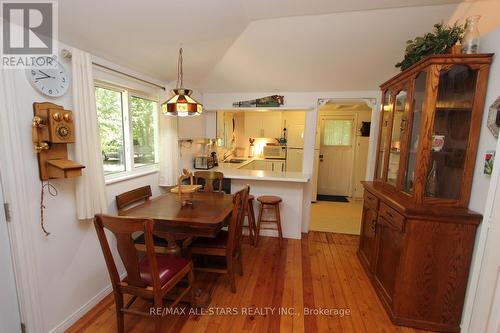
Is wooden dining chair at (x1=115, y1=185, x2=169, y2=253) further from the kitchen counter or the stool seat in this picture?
the stool seat

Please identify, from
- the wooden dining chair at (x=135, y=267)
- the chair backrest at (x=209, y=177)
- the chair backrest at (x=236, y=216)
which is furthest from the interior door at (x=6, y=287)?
the chair backrest at (x=209, y=177)

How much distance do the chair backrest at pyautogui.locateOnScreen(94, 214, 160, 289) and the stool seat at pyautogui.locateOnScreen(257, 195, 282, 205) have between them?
1797 mm

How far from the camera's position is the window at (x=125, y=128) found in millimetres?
2230

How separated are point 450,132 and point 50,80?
3.05 meters

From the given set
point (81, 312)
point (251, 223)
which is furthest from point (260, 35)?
point (81, 312)

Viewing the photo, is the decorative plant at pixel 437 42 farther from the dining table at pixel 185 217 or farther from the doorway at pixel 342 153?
the doorway at pixel 342 153

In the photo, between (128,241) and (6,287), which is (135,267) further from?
(6,287)

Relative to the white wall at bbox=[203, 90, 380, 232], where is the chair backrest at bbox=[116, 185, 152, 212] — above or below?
below

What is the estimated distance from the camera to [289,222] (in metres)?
3.38

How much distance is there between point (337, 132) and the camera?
5.59 metres

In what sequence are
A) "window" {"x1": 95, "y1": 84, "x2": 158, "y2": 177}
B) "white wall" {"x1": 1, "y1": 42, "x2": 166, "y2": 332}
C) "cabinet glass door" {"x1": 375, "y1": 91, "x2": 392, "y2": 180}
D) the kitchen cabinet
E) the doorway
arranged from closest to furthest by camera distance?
"white wall" {"x1": 1, "y1": 42, "x2": 166, "y2": 332}
"window" {"x1": 95, "y1": 84, "x2": 158, "y2": 177}
the kitchen cabinet
"cabinet glass door" {"x1": 375, "y1": 91, "x2": 392, "y2": 180}
the doorway

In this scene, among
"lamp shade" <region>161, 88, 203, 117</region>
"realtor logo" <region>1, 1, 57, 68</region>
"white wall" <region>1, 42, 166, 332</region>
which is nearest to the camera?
"realtor logo" <region>1, 1, 57, 68</region>

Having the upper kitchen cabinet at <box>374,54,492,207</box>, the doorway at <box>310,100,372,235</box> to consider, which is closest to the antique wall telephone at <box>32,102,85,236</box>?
the upper kitchen cabinet at <box>374,54,492,207</box>

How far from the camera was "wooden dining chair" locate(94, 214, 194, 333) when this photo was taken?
1.33 meters
